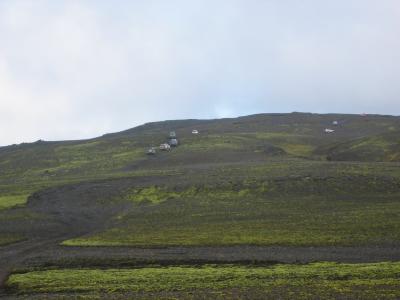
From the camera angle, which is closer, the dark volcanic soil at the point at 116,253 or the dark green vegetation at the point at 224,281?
the dark green vegetation at the point at 224,281

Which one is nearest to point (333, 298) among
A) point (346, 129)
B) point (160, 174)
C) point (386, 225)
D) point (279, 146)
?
point (386, 225)

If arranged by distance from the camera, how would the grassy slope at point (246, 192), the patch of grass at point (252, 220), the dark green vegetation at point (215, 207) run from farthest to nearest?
the grassy slope at point (246, 192) → the patch of grass at point (252, 220) → the dark green vegetation at point (215, 207)

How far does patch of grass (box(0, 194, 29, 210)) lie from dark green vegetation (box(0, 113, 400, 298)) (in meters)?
0.16

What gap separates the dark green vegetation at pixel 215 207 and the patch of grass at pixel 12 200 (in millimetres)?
163

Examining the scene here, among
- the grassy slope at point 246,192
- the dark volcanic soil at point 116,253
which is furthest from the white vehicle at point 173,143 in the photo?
the dark volcanic soil at point 116,253

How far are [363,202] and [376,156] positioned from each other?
147 ft

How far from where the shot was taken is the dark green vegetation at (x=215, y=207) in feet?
153

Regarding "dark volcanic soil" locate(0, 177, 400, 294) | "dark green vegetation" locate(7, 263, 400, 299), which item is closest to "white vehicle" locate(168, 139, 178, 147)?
"dark volcanic soil" locate(0, 177, 400, 294)

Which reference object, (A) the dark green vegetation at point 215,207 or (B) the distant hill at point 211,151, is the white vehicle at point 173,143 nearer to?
(B) the distant hill at point 211,151

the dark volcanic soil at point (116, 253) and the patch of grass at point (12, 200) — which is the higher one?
the patch of grass at point (12, 200)

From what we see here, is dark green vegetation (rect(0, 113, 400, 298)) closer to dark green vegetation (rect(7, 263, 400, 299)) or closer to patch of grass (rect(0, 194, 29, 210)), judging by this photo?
patch of grass (rect(0, 194, 29, 210))

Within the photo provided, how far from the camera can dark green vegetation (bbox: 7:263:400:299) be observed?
104 ft

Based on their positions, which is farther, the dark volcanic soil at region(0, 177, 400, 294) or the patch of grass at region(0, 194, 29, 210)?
the patch of grass at region(0, 194, 29, 210)

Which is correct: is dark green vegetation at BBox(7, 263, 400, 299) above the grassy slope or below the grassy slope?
below
